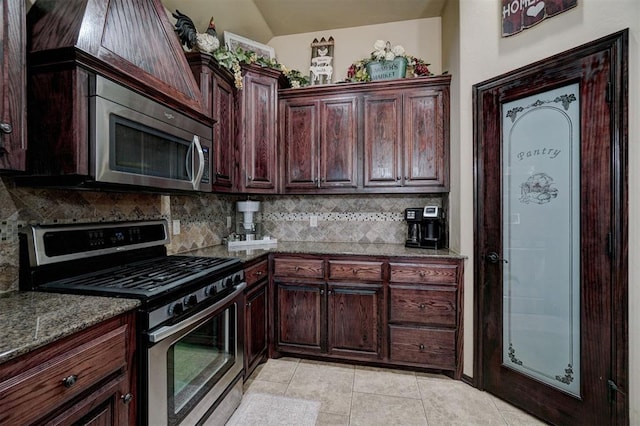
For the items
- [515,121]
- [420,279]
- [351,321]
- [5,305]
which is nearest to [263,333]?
[351,321]

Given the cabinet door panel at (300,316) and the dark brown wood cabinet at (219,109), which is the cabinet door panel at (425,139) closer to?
the cabinet door panel at (300,316)

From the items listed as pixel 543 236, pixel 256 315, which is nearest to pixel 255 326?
pixel 256 315

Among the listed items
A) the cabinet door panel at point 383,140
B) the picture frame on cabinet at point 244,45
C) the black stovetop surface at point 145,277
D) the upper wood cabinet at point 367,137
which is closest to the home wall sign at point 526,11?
the upper wood cabinet at point 367,137

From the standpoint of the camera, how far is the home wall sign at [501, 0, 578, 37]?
1789 mm

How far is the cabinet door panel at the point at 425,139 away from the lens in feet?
8.67

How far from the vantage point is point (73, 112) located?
1178 millimetres

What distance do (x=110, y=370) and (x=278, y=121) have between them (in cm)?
238

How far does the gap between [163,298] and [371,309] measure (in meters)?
1.65

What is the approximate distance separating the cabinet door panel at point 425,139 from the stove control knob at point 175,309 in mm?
2078

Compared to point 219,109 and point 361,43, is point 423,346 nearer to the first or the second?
point 219,109

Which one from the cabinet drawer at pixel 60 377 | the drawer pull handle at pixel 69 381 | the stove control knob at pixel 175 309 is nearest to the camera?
the cabinet drawer at pixel 60 377

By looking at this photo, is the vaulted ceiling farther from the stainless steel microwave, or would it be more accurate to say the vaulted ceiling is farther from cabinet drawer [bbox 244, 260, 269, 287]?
cabinet drawer [bbox 244, 260, 269, 287]

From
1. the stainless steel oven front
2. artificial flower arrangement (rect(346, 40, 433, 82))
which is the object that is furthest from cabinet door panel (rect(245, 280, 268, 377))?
artificial flower arrangement (rect(346, 40, 433, 82))

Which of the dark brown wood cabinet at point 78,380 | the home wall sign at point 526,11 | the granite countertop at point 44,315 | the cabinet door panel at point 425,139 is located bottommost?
the dark brown wood cabinet at point 78,380
